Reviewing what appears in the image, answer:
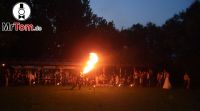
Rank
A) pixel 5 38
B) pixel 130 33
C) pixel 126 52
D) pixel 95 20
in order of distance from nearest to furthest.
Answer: pixel 5 38 < pixel 126 52 < pixel 95 20 < pixel 130 33

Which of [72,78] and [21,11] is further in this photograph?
[21,11]

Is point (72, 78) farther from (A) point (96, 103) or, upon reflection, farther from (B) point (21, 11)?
(A) point (96, 103)

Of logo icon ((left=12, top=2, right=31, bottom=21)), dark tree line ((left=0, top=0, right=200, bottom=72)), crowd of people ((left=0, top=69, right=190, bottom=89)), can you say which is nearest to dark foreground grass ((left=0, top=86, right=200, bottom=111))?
crowd of people ((left=0, top=69, right=190, bottom=89))

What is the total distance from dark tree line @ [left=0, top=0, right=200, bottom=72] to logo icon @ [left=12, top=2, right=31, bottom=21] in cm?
100

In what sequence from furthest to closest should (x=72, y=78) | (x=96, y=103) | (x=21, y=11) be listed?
(x=21, y=11) → (x=72, y=78) → (x=96, y=103)

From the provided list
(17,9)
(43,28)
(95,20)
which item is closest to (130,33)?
(95,20)

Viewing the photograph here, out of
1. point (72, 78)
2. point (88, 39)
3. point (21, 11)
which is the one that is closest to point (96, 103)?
point (72, 78)

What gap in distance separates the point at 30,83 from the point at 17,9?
1044 cm

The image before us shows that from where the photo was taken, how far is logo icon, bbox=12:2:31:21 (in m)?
57.9

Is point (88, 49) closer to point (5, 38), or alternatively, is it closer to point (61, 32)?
point (61, 32)

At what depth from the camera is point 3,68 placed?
57.2m

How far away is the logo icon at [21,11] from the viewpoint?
57.9m

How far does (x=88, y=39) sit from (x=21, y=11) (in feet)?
73.6

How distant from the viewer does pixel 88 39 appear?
275 ft
